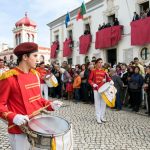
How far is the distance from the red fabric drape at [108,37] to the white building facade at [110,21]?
1.08ft

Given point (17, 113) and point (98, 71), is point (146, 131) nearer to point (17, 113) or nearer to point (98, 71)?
point (98, 71)

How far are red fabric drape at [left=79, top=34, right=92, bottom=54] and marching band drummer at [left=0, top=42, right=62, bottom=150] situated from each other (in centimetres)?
2146

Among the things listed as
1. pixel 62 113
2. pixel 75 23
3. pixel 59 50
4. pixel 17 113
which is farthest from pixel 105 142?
pixel 59 50

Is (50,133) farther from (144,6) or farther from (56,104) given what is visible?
(144,6)

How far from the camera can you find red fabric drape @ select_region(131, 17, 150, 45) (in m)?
17.9

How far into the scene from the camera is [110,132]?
760 centimetres

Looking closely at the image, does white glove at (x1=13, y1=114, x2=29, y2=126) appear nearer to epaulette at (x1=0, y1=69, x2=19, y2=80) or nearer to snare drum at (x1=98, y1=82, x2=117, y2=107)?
epaulette at (x1=0, y1=69, x2=19, y2=80)

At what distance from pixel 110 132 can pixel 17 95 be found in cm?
460

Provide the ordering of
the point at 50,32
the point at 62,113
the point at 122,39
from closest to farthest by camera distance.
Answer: the point at 62,113, the point at 122,39, the point at 50,32

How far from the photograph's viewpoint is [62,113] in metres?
10.7

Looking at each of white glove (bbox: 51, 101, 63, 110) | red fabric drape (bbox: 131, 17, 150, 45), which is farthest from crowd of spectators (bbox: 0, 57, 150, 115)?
white glove (bbox: 51, 101, 63, 110)

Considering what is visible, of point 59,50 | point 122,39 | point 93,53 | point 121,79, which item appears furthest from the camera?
point 59,50

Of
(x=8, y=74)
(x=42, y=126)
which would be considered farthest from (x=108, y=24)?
(x=42, y=126)

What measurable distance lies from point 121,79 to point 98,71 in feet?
10.5
